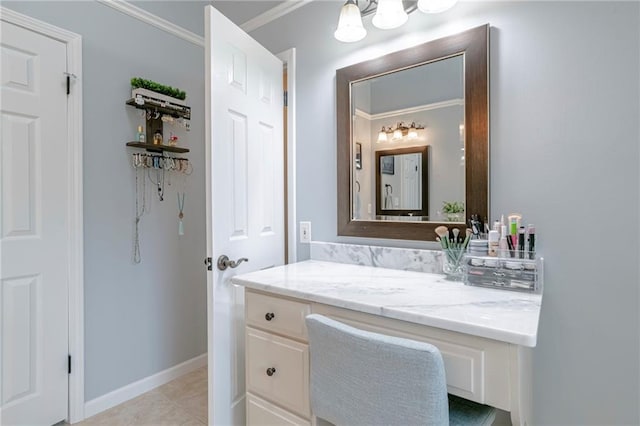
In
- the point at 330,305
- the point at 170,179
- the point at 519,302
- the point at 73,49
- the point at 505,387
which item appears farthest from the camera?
the point at 170,179

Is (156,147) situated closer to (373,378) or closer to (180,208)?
(180,208)

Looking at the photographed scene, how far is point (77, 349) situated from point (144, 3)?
2.11 meters

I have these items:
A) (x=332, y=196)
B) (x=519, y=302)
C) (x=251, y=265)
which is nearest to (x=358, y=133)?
(x=332, y=196)

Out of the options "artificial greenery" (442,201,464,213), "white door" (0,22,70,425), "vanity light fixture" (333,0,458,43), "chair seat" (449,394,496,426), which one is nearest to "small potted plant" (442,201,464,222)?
"artificial greenery" (442,201,464,213)

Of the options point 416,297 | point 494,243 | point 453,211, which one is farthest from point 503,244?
point 416,297

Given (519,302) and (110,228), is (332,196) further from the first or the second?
(110,228)

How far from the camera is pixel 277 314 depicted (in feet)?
4.13

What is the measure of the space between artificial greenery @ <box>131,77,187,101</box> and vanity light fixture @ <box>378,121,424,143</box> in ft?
4.64

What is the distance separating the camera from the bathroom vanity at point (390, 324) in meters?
0.82

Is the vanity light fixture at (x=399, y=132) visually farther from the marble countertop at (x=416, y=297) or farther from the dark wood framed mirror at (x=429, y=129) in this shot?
the marble countertop at (x=416, y=297)

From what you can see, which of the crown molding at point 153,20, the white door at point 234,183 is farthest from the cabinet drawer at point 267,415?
the crown molding at point 153,20

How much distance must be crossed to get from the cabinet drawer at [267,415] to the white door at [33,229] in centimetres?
118

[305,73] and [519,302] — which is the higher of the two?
[305,73]

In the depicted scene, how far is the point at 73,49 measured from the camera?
179 centimetres
